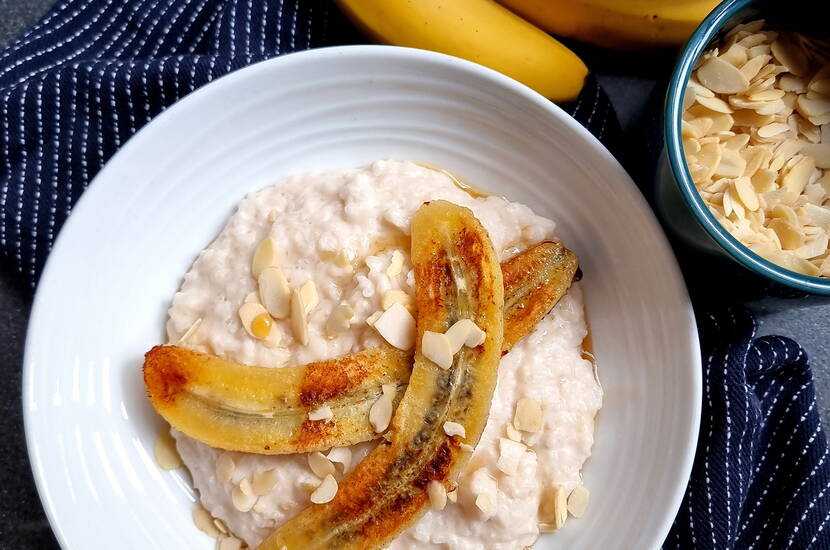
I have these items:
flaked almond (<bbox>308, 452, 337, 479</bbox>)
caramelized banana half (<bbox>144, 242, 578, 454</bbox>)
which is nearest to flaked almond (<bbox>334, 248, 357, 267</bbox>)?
caramelized banana half (<bbox>144, 242, 578, 454</bbox>)

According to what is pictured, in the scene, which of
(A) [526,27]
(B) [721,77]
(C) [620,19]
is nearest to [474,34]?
(A) [526,27]

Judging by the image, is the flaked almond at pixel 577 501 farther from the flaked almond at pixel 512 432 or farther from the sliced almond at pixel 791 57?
the sliced almond at pixel 791 57

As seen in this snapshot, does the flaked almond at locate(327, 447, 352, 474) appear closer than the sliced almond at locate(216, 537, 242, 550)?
Yes

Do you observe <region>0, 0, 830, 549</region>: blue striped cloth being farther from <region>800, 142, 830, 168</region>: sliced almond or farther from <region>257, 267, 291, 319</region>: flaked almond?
<region>257, 267, 291, 319</region>: flaked almond

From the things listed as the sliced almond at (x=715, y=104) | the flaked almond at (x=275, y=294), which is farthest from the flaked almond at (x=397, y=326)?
the sliced almond at (x=715, y=104)

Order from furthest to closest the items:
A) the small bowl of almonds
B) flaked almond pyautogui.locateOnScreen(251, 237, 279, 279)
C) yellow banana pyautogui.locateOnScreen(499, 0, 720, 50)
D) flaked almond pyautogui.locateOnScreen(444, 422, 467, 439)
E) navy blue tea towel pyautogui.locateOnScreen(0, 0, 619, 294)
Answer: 1. navy blue tea towel pyautogui.locateOnScreen(0, 0, 619, 294)
2. yellow banana pyautogui.locateOnScreen(499, 0, 720, 50)
3. flaked almond pyautogui.locateOnScreen(251, 237, 279, 279)
4. the small bowl of almonds
5. flaked almond pyautogui.locateOnScreen(444, 422, 467, 439)

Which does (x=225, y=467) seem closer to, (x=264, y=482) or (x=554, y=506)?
(x=264, y=482)
